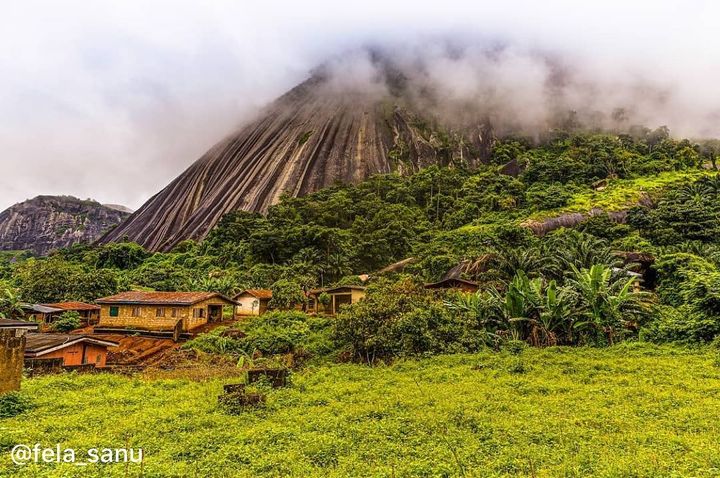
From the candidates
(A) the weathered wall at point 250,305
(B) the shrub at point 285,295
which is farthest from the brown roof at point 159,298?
(A) the weathered wall at point 250,305

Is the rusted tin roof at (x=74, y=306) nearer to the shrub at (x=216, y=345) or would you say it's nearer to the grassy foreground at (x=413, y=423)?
the shrub at (x=216, y=345)

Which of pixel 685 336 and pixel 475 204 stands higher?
pixel 475 204

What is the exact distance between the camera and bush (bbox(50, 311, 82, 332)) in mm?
32438

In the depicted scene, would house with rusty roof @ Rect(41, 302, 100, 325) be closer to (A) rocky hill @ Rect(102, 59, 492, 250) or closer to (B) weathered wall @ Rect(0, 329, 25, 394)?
(B) weathered wall @ Rect(0, 329, 25, 394)

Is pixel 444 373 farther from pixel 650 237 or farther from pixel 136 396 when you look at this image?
pixel 650 237

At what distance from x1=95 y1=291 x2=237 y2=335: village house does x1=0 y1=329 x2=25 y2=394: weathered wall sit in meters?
15.7

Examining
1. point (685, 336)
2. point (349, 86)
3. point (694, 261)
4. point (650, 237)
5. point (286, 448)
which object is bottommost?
point (286, 448)

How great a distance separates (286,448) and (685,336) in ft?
64.6

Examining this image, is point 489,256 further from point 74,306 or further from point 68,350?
point 74,306

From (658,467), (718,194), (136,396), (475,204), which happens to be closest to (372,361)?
(136,396)

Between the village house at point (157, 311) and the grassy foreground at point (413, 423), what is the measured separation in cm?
1294

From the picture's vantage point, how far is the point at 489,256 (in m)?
35.3

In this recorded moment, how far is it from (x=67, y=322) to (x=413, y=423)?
31.2 m

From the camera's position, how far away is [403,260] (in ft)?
166
